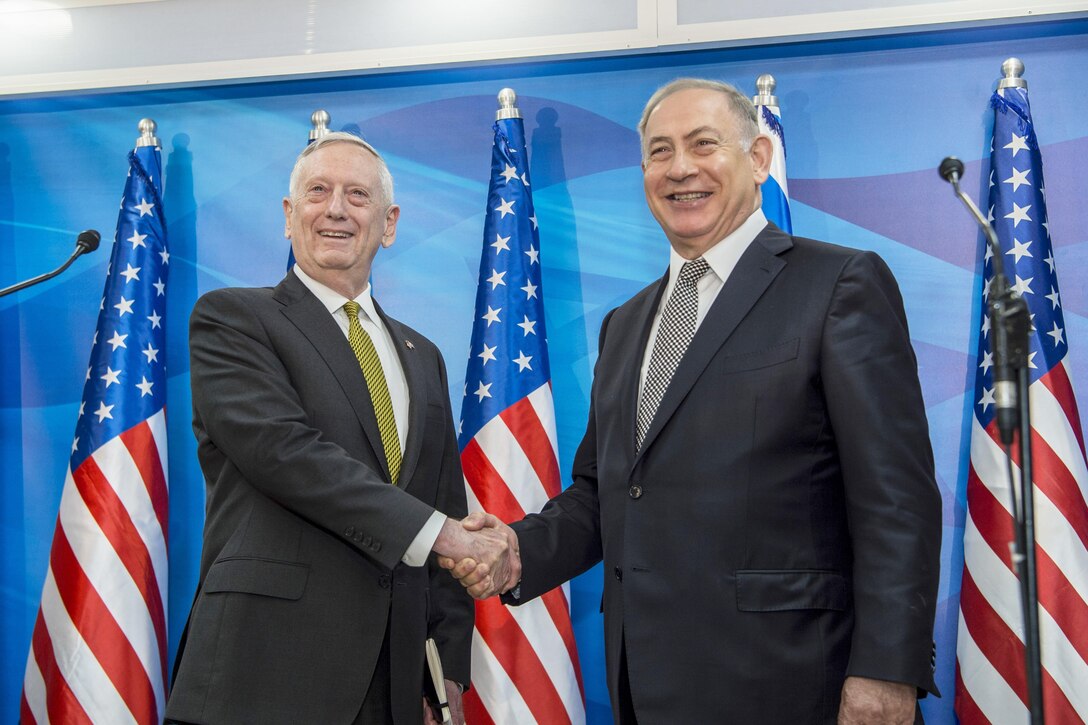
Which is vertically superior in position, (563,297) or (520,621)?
(563,297)

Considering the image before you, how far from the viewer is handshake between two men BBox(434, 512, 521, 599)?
2.49 metres

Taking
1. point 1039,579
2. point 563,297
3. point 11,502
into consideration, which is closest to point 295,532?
point 563,297

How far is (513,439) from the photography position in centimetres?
359

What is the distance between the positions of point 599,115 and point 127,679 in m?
2.68

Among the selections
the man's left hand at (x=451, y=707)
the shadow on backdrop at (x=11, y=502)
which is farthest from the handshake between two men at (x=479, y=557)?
the shadow on backdrop at (x=11, y=502)

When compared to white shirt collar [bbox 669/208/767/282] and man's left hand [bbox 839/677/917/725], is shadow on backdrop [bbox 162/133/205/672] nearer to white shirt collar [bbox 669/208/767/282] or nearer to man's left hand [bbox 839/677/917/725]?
white shirt collar [bbox 669/208/767/282]

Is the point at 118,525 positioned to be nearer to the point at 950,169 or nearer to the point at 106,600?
the point at 106,600

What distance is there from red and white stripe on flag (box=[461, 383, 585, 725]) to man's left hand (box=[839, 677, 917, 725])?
1720 mm

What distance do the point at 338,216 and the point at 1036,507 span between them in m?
2.27

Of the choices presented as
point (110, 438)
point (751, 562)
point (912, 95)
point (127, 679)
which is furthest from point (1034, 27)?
point (127, 679)

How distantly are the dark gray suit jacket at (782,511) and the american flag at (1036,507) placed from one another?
1.48 meters

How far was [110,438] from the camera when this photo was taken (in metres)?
3.77

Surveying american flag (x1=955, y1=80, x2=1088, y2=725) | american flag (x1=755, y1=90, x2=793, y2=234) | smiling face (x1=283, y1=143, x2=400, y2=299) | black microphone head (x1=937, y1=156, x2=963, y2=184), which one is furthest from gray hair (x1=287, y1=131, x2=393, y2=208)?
american flag (x1=955, y1=80, x2=1088, y2=725)

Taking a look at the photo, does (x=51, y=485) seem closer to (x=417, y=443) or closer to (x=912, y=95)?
(x=417, y=443)
